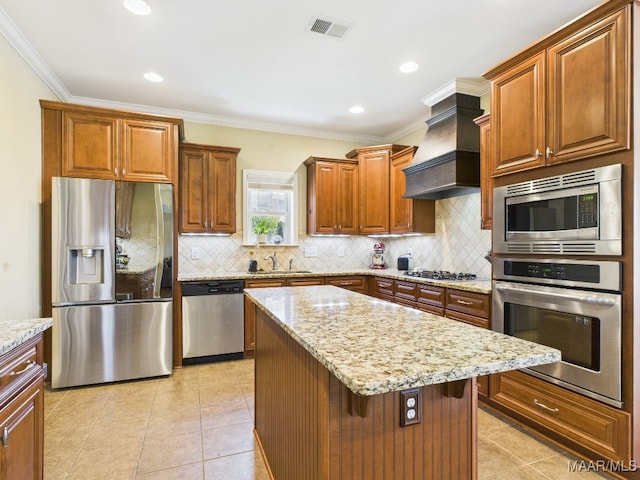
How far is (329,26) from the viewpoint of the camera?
2541 mm

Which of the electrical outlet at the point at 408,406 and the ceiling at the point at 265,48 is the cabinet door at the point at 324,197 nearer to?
the ceiling at the point at 265,48

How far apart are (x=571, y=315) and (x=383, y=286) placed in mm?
2183

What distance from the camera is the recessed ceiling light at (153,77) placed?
3229mm

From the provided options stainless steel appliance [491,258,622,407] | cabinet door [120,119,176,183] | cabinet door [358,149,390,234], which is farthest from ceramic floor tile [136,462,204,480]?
cabinet door [358,149,390,234]

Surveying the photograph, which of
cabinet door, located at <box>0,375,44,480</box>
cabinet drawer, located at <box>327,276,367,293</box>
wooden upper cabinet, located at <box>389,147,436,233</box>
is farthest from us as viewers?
cabinet drawer, located at <box>327,276,367,293</box>

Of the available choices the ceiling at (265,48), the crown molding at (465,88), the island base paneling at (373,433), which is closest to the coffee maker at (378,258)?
the ceiling at (265,48)

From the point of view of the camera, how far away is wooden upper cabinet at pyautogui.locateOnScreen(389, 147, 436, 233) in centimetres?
412

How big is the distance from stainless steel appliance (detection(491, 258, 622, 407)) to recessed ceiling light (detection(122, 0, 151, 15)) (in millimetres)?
3040

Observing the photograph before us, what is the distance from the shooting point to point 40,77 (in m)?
3.05

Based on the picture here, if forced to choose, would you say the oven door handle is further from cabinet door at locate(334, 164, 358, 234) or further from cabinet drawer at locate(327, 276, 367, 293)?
cabinet door at locate(334, 164, 358, 234)

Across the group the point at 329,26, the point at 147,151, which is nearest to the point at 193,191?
the point at 147,151

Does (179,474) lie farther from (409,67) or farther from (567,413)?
(409,67)

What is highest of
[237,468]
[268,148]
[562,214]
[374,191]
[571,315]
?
[268,148]

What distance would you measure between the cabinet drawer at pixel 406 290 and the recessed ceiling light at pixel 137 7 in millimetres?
3188
